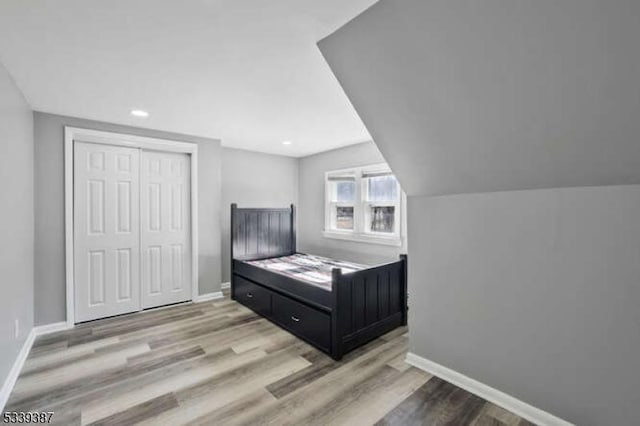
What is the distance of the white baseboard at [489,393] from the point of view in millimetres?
1695

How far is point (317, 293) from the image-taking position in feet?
8.78

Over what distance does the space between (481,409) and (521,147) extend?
5.48 ft

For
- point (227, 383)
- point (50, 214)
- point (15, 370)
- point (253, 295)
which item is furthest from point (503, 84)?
point (50, 214)

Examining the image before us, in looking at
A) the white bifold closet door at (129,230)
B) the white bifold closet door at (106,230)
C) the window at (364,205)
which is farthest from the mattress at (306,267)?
the white bifold closet door at (106,230)

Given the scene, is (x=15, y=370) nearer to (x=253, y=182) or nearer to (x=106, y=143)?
(x=106, y=143)

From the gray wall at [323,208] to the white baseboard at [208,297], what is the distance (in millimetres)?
1722

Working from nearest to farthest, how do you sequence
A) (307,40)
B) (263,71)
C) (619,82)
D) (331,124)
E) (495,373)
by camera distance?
(619,82) → (307,40) → (495,373) → (263,71) → (331,124)

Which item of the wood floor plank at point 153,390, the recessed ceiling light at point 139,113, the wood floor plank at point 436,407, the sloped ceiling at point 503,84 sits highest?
the recessed ceiling light at point 139,113

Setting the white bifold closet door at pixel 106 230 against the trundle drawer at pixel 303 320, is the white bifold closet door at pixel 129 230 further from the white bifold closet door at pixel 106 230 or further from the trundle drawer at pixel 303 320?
the trundle drawer at pixel 303 320

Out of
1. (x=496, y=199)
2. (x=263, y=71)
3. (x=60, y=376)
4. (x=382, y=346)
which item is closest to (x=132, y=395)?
(x=60, y=376)

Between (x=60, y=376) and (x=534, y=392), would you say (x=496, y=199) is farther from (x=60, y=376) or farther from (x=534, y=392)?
(x=60, y=376)

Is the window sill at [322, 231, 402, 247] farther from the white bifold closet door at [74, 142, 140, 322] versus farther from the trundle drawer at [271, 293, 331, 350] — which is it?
the white bifold closet door at [74, 142, 140, 322]

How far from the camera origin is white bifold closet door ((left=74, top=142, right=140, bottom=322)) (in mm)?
3188

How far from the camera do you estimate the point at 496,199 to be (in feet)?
6.32
